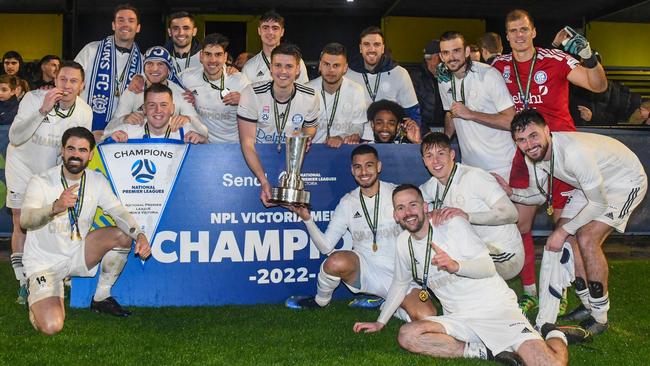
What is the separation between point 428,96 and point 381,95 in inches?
58.3

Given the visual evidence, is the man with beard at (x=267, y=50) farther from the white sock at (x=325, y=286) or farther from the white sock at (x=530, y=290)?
the white sock at (x=530, y=290)

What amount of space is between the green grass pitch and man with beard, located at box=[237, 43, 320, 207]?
1.03 meters

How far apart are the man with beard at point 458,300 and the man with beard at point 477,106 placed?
127cm

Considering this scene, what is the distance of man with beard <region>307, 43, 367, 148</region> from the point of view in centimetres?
602

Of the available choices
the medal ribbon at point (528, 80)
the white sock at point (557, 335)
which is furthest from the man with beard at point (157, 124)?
the white sock at point (557, 335)

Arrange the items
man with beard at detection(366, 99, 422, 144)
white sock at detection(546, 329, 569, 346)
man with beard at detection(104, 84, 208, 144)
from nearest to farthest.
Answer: white sock at detection(546, 329, 569, 346), man with beard at detection(104, 84, 208, 144), man with beard at detection(366, 99, 422, 144)

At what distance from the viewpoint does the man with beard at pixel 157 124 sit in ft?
18.6

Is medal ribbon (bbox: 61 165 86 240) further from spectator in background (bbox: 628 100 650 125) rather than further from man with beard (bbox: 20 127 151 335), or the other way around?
spectator in background (bbox: 628 100 650 125)

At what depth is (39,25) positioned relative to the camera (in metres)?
19.6

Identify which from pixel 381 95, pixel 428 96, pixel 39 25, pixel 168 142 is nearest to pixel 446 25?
pixel 39 25

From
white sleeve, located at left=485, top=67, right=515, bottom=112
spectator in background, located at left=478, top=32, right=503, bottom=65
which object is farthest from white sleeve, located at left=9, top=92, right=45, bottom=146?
spectator in background, located at left=478, top=32, right=503, bottom=65

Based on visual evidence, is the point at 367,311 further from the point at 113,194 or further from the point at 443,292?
the point at 113,194

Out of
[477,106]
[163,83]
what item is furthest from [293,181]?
[163,83]

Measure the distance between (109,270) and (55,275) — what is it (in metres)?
0.42
